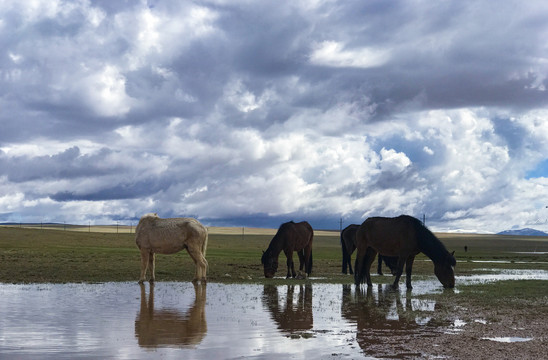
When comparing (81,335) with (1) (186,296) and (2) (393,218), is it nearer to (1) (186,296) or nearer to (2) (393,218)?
(1) (186,296)

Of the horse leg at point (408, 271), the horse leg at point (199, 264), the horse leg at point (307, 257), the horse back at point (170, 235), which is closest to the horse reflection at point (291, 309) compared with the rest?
the horse leg at point (199, 264)

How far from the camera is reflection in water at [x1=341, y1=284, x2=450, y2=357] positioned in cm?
1098

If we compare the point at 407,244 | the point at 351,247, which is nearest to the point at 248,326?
the point at 407,244

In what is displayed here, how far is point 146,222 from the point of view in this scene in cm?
2488

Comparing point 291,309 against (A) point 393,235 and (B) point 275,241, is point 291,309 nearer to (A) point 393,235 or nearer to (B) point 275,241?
(A) point 393,235

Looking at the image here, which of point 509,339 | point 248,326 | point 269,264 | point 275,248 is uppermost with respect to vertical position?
point 275,248

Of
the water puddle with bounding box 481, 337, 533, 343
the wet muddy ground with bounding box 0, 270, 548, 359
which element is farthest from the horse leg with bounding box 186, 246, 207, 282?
the water puddle with bounding box 481, 337, 533, 343

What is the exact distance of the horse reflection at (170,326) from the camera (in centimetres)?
1109

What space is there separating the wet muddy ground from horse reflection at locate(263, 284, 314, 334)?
1.0 inches

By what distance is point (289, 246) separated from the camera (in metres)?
28.1

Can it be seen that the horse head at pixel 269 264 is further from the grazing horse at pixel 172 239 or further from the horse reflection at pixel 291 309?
the horse reflection at pixel 291 309

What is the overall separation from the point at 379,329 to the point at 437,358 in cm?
306

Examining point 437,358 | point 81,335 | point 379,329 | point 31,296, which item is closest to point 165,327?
point 81,335

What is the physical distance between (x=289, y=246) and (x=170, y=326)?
Answer: 15429 millimetres
